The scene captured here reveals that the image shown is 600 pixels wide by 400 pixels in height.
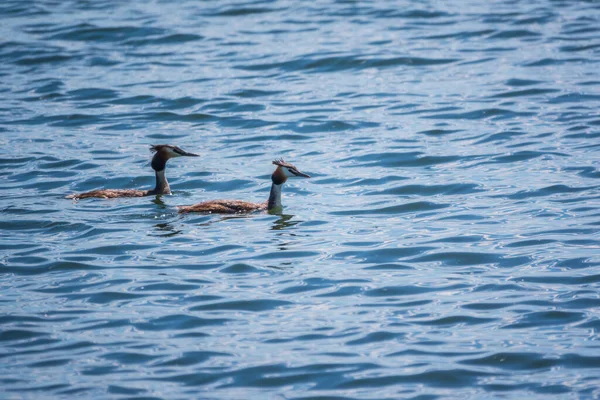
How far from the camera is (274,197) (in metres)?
16.0

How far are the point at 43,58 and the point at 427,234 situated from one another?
638 inches

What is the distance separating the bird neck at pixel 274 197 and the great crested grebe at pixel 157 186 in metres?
1.88

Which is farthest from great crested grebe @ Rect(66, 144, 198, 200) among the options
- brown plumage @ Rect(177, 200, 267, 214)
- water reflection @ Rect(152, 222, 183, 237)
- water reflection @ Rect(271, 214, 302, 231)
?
water reflection @ Rect(271, 214, 302, 231)

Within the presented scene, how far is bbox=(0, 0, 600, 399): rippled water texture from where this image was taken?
33.3 ft

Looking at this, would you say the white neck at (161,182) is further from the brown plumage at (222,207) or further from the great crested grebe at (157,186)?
the brown plumage at (222,207)

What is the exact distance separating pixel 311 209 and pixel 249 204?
1.01 metres

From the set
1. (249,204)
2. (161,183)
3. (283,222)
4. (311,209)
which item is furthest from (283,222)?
(161,183)

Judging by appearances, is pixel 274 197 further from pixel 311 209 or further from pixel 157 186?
pixel 157 186

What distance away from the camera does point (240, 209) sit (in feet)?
51.3

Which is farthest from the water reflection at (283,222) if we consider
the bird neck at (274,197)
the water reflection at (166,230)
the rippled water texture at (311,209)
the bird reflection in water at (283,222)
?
the water reflection at (166,230)

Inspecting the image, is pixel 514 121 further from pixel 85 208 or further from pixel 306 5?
pixel 306 5

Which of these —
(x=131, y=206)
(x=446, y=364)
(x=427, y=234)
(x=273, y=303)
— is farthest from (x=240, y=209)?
(x=446, y=364)

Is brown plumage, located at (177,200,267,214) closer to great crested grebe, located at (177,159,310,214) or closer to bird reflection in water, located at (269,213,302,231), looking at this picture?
great crested grebe, located at (177,159,310,214)

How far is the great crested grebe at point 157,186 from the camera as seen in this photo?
53.8 ft
